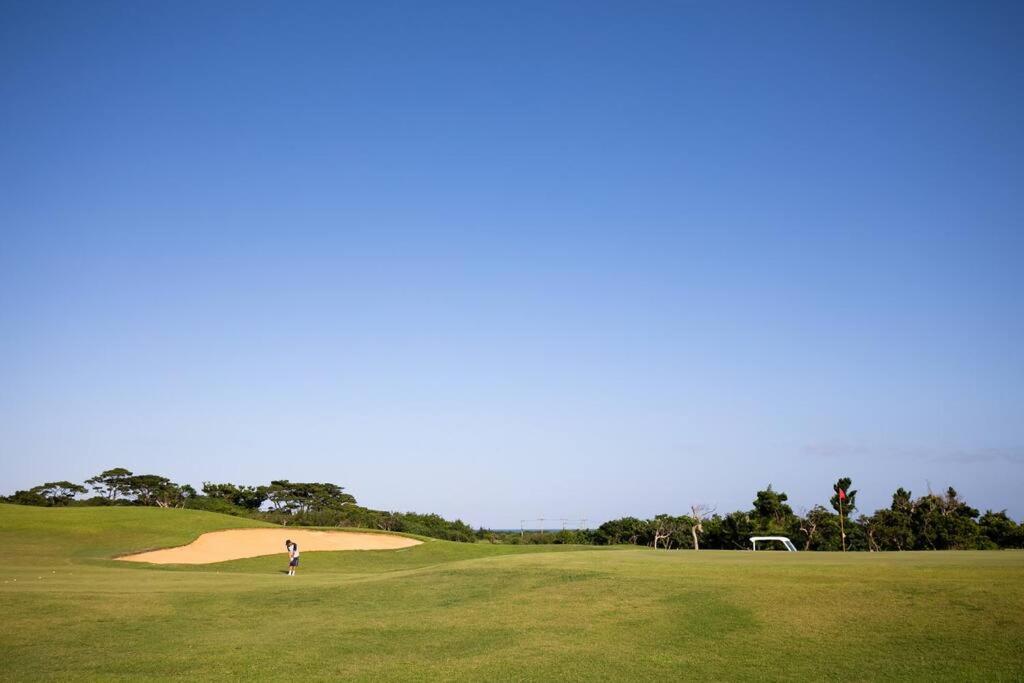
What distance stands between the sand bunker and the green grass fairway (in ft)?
40.1

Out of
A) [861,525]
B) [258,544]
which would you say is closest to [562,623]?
[258,544]

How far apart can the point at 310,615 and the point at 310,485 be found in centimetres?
7186

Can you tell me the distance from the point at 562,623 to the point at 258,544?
31.0 metres

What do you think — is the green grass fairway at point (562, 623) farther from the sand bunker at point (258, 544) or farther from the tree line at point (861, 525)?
the tree line at point (861, 525)

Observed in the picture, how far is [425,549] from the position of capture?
4275 cm

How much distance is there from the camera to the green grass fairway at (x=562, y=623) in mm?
12969

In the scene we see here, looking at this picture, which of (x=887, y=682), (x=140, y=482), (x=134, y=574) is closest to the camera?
(x=887, y=682)

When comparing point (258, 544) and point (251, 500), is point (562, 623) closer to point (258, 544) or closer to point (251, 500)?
point (258, 544)

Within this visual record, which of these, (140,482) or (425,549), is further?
(140,482)

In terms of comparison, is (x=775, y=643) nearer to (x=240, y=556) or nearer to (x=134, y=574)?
(x=134, y=574)

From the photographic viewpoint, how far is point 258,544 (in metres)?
42.6

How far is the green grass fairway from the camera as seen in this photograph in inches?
511

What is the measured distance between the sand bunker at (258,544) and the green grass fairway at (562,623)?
40.1 feet

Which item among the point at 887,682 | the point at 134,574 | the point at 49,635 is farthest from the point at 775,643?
the point at 134,574
